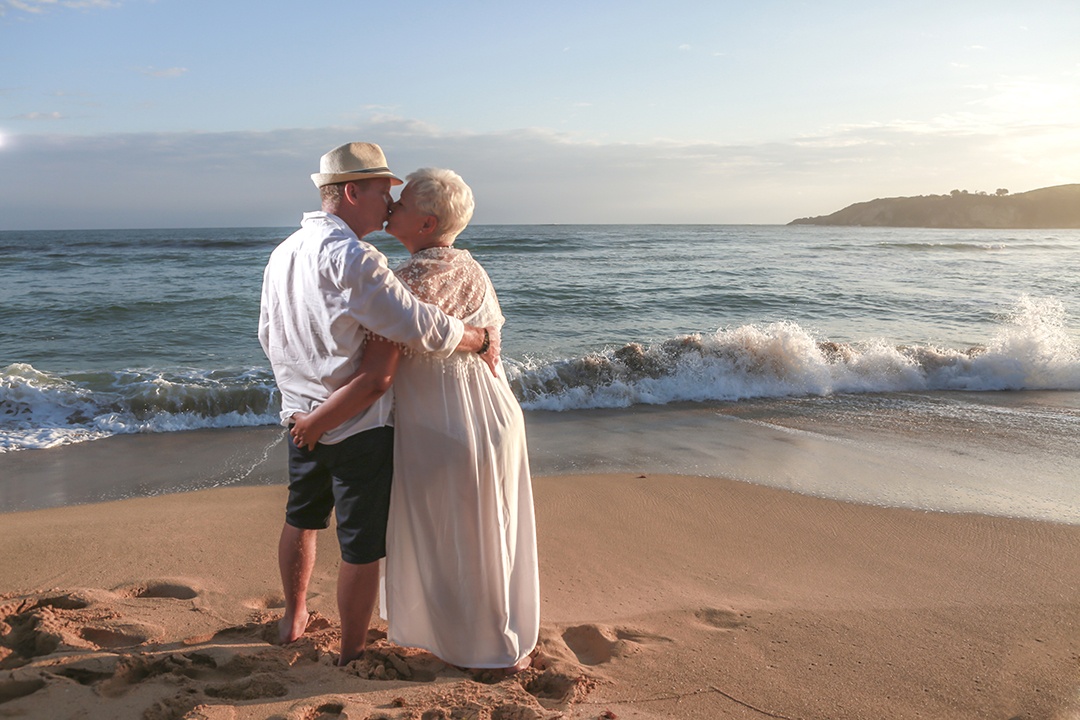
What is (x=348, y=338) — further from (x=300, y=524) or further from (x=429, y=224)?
(x=300, y=524)

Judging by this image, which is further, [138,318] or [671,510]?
[138,318]

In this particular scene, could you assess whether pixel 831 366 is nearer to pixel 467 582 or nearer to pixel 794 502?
pixel 794 502

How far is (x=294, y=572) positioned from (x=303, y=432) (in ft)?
2.32

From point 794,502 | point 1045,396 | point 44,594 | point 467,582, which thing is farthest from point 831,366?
point 44,594

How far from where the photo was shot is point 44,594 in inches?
127

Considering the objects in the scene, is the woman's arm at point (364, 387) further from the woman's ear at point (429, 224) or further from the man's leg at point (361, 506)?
the woman's ear at point (429, 224)

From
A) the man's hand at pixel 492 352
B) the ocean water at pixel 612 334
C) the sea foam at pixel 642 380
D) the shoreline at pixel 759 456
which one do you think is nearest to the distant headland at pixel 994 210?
the ocean water at pixel 612 334

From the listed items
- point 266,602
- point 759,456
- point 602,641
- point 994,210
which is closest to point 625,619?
point 602,641

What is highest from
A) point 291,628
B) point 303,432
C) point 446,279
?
point 446,279

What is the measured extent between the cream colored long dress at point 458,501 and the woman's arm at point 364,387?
144 millimetres

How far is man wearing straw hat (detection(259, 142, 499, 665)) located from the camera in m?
2.26

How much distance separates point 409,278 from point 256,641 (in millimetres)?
1555

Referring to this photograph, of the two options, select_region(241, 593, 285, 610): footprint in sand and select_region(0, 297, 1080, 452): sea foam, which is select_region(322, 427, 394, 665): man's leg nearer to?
select_region(241, 593, 285, 610): footprint in sand

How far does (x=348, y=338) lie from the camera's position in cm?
234
